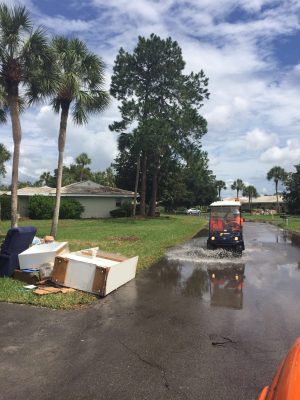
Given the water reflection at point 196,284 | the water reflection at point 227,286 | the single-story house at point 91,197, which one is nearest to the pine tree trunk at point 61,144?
the water reflection at point 227,286

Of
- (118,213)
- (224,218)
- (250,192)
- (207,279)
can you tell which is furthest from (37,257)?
(250,192)

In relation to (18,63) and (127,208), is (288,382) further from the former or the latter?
(127,208)

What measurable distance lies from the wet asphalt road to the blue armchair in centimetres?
238

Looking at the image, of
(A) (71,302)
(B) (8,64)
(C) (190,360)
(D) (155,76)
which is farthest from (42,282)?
(D) (155,76)

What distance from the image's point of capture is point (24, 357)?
5.39 metres

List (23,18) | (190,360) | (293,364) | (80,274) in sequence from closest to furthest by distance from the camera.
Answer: (293,364)
(190,360)
(80,274)
(23,18)

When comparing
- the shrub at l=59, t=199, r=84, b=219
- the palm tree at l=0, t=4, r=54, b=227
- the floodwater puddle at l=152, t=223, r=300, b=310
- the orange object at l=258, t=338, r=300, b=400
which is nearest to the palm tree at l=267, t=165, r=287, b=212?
the shrub at l=59, t=199, r=84, b=219

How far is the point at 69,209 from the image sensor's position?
3909cm

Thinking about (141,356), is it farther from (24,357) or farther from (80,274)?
(80,274)

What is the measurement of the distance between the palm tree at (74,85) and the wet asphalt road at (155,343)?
426 inches

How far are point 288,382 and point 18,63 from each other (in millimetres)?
16824

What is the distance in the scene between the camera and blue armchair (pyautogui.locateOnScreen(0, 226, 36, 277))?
392 inches

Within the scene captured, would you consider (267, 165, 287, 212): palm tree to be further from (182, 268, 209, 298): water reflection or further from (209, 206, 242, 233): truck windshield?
(182, 268, 209, 298): water reflection

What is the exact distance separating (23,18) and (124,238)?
36.2 feet
